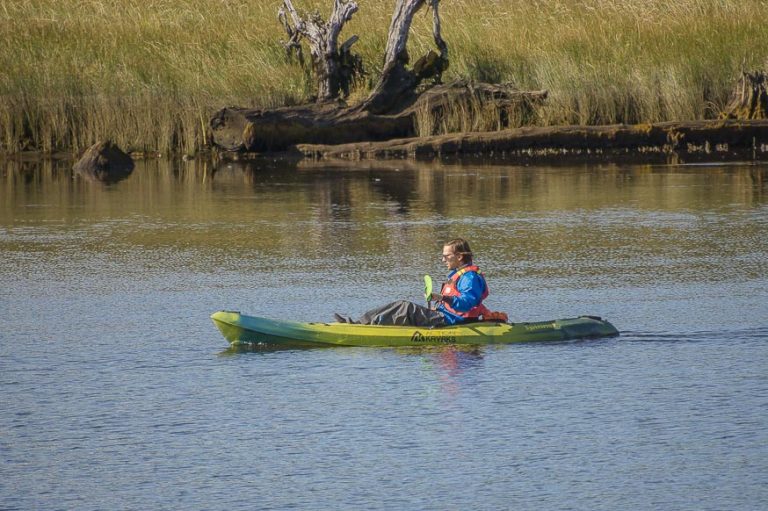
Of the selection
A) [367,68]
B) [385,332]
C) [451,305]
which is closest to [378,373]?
[385,332]

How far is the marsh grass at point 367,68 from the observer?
85.6 feet

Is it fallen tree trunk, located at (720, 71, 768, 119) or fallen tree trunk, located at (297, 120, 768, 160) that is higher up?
fallen tree trunk, located at (720, 71, 768, 119)

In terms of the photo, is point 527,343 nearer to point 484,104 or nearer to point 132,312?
point 132,312

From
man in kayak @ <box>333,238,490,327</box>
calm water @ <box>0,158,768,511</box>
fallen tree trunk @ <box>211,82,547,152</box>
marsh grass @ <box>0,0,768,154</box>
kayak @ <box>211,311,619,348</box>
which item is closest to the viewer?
calm water @ <box>0,158,768,511</box>

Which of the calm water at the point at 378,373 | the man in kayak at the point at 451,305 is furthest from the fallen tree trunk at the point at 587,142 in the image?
the man in kayak at the point at 451,305

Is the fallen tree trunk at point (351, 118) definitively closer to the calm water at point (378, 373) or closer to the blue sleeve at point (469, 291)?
the calm water at point (378, 373)

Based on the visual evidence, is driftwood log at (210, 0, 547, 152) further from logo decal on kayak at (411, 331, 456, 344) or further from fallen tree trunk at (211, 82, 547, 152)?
logo decal on kayak at (411, 331, 456, 344)

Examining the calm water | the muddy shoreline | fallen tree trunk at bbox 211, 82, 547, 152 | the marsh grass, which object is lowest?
the calm water

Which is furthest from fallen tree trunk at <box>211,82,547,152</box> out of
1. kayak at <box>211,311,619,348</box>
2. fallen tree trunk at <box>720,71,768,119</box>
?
kayak at <box>211,311,619,348</box>

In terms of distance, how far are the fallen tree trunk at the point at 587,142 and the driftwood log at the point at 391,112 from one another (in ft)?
1.55

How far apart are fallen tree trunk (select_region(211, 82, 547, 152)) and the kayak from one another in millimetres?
15785

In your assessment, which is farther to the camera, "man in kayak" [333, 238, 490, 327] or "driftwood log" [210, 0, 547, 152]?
"driftwood log" [210, 0, 547, 152]

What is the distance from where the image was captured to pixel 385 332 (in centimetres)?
1005

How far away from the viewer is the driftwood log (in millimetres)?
25656
